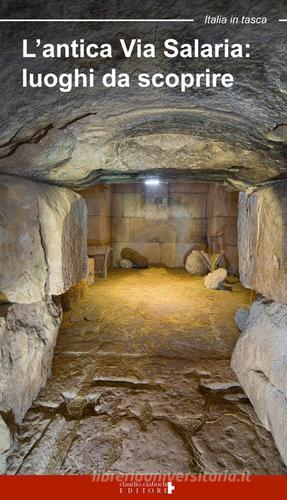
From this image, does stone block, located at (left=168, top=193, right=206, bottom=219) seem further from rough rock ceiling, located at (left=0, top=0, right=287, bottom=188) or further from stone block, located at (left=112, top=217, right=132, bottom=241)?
rough rock ceiling, located at (left=0, top=0, right=287, bottom=188)

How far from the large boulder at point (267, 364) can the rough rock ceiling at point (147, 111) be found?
1105 mm

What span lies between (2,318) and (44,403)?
83 cm

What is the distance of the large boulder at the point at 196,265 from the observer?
7664mm

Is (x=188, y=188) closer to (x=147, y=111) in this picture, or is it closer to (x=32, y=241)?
(x=32, y=241)

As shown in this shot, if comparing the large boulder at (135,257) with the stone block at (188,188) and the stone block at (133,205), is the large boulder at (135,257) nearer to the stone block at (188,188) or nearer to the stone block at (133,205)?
the stone block at (133,205)

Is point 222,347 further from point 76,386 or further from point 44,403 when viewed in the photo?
point 44,403

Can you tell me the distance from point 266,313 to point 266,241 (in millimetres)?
631

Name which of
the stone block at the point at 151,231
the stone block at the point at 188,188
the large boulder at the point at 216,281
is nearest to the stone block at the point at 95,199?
the stone block at the point at 151,231

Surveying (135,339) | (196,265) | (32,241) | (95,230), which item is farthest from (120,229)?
(32,241)

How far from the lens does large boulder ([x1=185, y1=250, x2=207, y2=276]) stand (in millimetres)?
7664

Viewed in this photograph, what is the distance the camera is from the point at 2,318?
5.72 feet

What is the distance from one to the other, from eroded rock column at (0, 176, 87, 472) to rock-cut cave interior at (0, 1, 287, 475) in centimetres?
1

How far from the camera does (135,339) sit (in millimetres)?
3164

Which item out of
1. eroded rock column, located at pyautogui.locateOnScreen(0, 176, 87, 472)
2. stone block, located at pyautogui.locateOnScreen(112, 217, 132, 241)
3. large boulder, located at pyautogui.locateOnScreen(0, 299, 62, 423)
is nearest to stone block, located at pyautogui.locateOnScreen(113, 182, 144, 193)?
stone block, located at pyautogui.locateOnScreen(112, 217, 132, 241)
